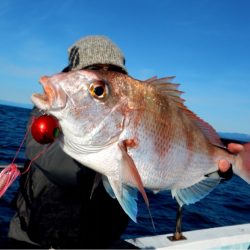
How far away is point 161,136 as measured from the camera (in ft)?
8.27

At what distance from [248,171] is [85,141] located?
162 centimetres

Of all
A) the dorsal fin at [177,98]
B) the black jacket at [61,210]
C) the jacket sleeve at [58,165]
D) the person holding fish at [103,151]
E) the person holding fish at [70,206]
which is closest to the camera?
the person holding fish at [103,151]

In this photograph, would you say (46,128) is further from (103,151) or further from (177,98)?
(177,98)

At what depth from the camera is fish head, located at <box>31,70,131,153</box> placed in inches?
86.3

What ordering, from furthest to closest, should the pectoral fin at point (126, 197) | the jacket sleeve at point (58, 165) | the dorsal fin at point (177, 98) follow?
the jacket sleeve at point (58, 165), the dorsal fin at point (177, 98), the pectoral fin at point (126, 197)

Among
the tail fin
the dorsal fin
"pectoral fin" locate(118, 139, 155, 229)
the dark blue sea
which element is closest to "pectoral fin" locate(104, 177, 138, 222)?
"pectoral fin" locate(118, 139, 155, 229)

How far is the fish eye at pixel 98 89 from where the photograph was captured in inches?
91.4

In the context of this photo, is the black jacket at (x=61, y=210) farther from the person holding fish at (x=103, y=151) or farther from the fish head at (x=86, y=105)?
the fish head at (x=86, y=105)

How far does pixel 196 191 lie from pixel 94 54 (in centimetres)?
167

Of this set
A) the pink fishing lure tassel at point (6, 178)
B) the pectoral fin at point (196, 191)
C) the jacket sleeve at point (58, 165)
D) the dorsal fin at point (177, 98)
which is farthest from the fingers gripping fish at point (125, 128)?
the pink fishing lure tassel at point (6, 178)

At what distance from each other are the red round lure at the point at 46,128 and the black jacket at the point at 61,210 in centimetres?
61

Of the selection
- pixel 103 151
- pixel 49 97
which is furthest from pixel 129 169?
pixel 49 97

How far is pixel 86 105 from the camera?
2295 mm

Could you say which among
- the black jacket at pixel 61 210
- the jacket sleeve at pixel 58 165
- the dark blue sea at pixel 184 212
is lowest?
the dark blue sea at pixel 184 212
